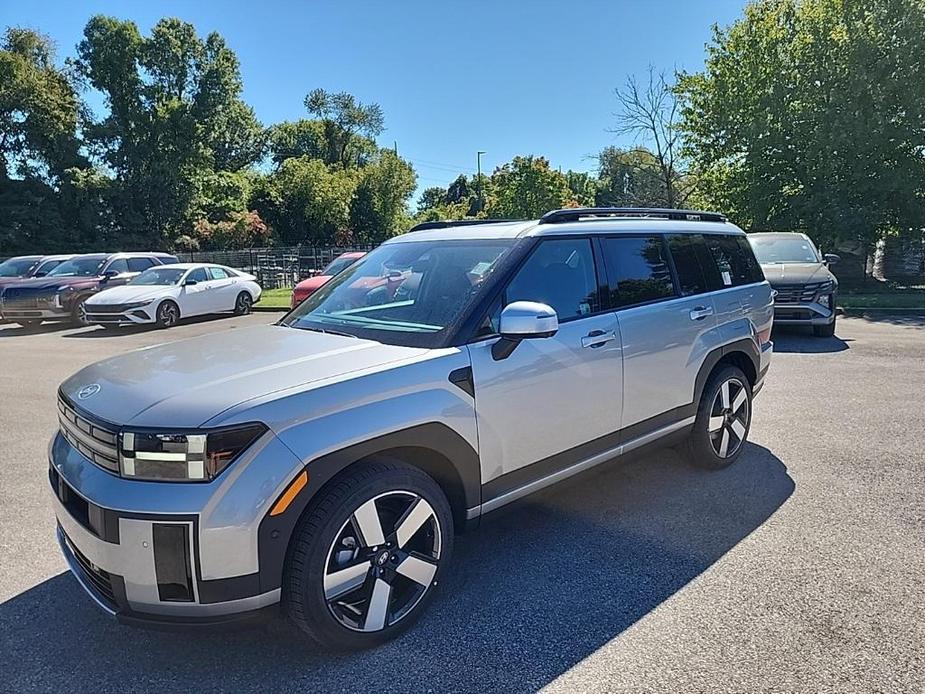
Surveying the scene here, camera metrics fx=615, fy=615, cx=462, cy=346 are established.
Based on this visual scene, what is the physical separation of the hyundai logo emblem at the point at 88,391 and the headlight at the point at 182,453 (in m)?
0.54

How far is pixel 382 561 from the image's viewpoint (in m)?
2.61

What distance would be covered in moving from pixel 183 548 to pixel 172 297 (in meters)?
13.9

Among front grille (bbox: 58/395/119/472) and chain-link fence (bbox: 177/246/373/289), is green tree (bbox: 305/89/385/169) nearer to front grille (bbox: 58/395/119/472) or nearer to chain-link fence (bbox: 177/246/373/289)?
chain-link fence (bbox: 177/246/373/289)

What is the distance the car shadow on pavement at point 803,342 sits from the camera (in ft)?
30.7

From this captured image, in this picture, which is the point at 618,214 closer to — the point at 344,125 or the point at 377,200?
the point at 377,200

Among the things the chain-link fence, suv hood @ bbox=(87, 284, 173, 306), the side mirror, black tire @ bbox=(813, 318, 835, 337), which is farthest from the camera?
the chain-link fence

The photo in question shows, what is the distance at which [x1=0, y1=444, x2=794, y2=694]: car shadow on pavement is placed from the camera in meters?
2.43

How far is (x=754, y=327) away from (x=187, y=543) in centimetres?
425

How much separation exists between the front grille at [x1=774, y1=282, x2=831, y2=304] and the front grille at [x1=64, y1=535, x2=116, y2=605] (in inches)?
401

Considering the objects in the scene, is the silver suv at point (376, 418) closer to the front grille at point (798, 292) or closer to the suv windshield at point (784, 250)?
the front grille at point (798, 292)

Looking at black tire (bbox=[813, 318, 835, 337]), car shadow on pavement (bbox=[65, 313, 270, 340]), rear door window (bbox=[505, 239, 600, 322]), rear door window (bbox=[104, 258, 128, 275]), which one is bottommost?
black tire (bbox=[813, 318, 835, 337])

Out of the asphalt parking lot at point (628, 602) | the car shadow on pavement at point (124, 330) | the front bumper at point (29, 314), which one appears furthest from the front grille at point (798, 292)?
the front bumper at point (29, 314)

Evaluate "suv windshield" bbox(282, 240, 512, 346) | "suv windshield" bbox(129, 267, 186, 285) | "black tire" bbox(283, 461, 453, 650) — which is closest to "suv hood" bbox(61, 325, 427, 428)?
"suv windshield" bbox(282, 240, 512, 346)

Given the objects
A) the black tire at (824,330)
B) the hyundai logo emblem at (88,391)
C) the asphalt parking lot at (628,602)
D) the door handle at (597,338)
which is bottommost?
the asphalt parking lot at (628,602)
